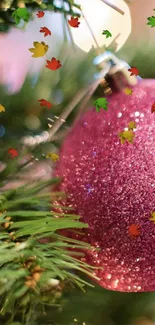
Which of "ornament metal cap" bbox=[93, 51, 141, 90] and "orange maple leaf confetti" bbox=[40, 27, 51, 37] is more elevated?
"orange maple leaf confetti" bbox=[40, 27, 51, 37]

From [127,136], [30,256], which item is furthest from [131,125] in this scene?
[30,256]

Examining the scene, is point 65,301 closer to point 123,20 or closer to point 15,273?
point 15,273

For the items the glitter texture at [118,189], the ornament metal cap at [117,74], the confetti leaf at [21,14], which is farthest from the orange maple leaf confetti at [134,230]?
the confetti leaf at [21,14]

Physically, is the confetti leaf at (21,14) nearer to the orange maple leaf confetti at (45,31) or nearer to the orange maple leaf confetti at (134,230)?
the orange maple leaf confetti at (45,31)

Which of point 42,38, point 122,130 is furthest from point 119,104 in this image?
point 42,38

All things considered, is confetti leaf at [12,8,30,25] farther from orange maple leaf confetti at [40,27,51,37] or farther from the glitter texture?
the glitter texture

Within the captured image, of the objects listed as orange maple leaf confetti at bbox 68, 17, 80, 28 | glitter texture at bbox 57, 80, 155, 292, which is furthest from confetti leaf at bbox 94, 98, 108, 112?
orange maple leaf confetti at bbox 68, 17, 80, 28

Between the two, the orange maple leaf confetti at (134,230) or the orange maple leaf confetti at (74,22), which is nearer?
the orange maple leaf confetti at (134,230)
